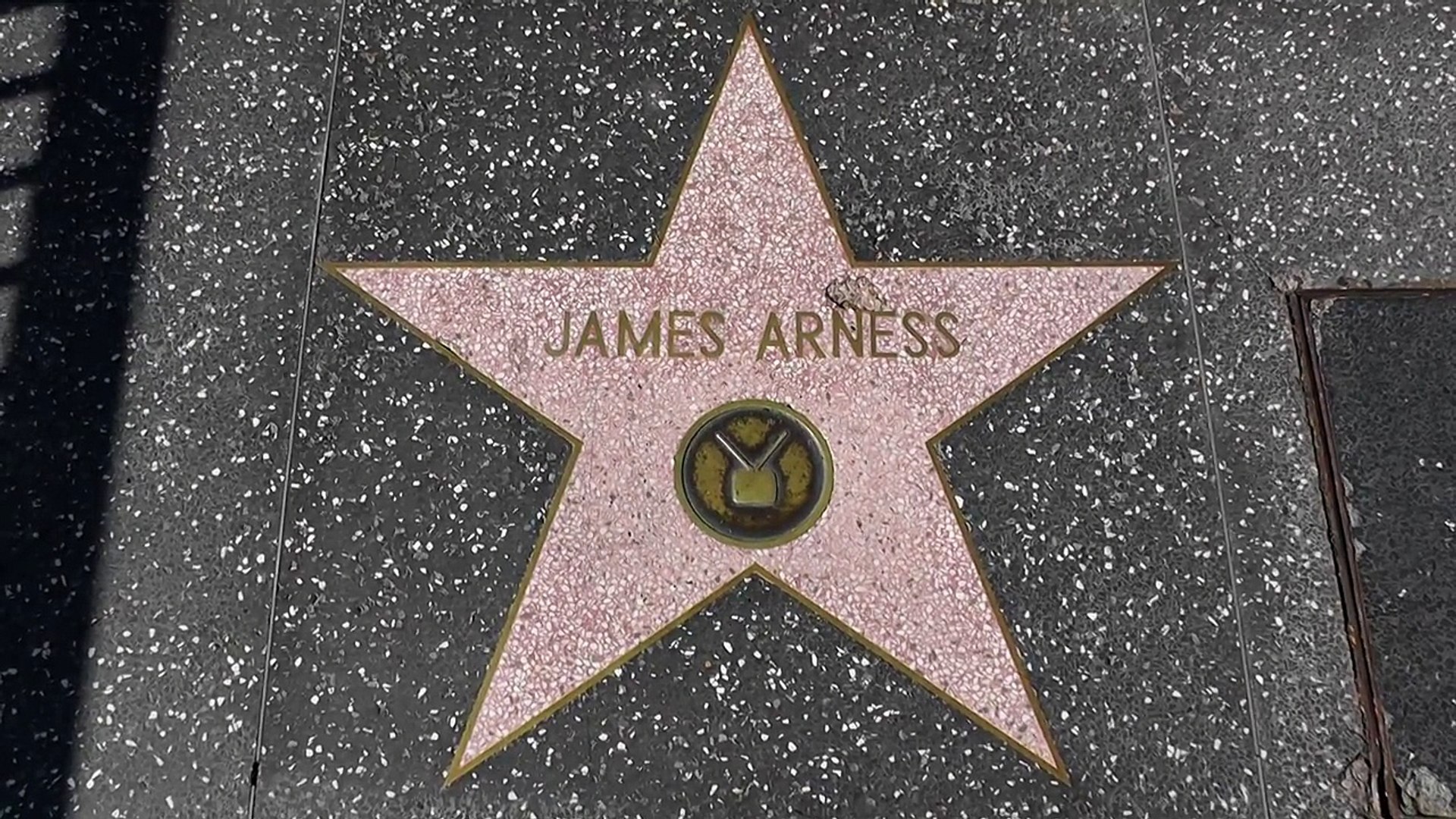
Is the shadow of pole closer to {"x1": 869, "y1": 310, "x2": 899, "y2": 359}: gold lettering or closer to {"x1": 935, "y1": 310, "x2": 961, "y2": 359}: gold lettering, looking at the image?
{"x1": 869, "y1": 310, "x2": 899, "y2": 359}: gold lettering

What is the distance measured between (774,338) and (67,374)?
150 centimetres

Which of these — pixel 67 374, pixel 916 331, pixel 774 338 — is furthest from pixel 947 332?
pixel 67 374

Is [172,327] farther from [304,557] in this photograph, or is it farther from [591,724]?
[591,724]

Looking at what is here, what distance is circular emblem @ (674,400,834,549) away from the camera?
183 centimetres

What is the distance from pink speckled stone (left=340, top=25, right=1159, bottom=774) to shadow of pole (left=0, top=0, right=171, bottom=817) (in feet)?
1.94

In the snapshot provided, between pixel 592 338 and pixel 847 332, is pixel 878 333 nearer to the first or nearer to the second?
pixel 847 332

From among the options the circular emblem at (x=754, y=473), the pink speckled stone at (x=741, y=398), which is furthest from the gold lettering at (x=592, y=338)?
the circular emblem at (x=754, y=473)

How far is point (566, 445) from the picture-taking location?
74.1 inches

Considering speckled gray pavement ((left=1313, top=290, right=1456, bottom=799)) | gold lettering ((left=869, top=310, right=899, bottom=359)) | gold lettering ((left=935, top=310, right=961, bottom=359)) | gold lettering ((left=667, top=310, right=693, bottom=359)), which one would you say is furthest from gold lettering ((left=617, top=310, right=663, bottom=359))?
speckled gray pavement ((left=1313, top=290, right=1456, bottom=799))

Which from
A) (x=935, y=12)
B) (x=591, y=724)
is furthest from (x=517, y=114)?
(x=591, y=724)

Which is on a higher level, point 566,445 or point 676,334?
point 676,334

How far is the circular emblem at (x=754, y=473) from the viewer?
1833 millimetres

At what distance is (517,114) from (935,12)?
99 cm

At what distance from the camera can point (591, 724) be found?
1.75 metres
